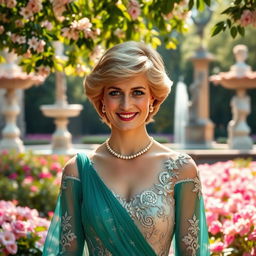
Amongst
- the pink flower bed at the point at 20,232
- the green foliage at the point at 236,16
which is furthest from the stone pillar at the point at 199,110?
the green foliage at the point at 236,16

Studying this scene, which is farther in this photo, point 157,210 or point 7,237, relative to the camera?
point 7,237

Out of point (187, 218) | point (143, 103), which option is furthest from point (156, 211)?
point (143, 103)

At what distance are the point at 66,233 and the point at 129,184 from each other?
1.08ft

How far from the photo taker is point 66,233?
8.27 feet

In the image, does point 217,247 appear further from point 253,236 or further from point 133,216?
point 133,216

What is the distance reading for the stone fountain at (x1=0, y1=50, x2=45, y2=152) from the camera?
1495cm

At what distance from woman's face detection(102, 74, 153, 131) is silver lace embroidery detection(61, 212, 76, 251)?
1.41 ft

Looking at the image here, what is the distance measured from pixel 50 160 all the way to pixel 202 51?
9.81 metres

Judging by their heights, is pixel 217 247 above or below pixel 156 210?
below

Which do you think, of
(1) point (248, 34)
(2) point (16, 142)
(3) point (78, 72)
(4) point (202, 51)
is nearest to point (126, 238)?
(3) point (78, 72)

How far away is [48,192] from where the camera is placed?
26.3 feet

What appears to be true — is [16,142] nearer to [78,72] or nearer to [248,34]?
[78,72]

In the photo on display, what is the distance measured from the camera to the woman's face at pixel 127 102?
2.45 metres

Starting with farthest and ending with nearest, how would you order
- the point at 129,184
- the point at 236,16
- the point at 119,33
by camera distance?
the point at 119,33
the point at 236,16
the point at 129,184
